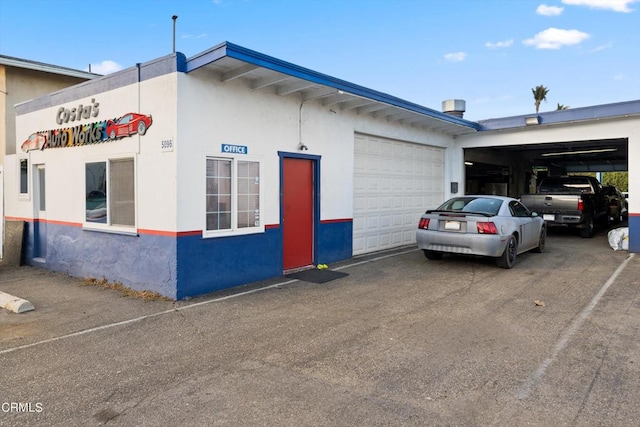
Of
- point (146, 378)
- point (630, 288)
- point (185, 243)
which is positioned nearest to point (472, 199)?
point (630, 288)

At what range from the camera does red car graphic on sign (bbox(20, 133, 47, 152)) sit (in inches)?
375

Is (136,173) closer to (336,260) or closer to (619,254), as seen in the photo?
(336,260)

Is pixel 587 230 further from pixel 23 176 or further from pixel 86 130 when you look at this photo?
pixel 23 176

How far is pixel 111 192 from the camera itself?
7.93 metres

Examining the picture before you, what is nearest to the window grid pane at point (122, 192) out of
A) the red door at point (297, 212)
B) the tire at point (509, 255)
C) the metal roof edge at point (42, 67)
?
the red door at point (297, 212)

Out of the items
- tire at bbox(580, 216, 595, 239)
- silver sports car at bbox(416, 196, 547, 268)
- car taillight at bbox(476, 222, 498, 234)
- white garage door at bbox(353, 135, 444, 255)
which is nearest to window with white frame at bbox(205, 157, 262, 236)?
white garage door at bbox(353, 135, 444, 255)

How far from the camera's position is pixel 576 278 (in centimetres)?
801

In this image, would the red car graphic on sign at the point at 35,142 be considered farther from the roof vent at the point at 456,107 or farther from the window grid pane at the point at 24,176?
the roof vent at the point at 456,107

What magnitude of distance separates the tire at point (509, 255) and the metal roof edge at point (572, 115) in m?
A: 4.64

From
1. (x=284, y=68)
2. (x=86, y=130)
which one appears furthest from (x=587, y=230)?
(x=86, y=130)

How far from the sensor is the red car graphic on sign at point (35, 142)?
9.53 metres

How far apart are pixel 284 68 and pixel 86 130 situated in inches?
166

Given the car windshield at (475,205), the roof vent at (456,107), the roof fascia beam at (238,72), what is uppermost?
the roof vent at (456,107)

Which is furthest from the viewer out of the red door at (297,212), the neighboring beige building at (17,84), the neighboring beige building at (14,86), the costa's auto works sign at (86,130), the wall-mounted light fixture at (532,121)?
the wall-mounted light fixture at (532,121)
